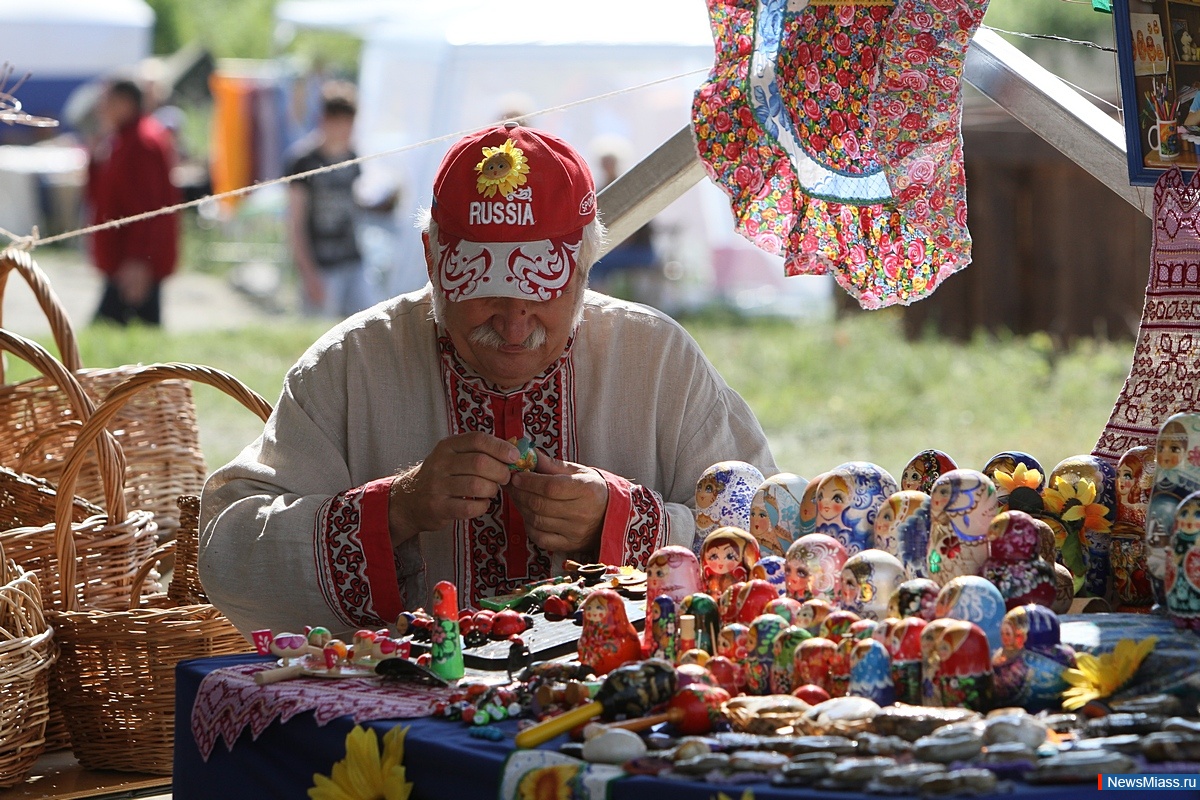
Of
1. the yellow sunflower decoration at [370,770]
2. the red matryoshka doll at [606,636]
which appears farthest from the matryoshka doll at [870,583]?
the yellow sunflower decoration at [370,770]

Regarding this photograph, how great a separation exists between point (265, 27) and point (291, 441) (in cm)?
2464

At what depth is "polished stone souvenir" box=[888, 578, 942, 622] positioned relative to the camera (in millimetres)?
1721

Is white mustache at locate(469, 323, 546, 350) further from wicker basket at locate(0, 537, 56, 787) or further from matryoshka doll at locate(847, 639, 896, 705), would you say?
wicker basket at locate(0, 537, 56, 787)

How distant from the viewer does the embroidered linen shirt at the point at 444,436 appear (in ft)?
7.98

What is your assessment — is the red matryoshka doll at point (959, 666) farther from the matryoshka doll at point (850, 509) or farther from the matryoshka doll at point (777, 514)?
the matryoshka doll at point (777, 514)

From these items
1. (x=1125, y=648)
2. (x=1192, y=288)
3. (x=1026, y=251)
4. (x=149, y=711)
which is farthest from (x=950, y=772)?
(x=1026, y=251)

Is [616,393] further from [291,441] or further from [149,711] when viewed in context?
[149,711]

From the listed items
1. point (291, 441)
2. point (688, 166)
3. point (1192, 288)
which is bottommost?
point (291, 441)

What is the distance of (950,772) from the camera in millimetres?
1398

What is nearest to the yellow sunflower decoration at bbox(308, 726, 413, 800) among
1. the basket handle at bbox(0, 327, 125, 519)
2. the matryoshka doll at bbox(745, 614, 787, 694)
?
the matryoshka doll at bbox(745, 614, 787, 694)

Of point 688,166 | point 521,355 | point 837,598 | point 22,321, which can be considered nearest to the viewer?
point 837,598

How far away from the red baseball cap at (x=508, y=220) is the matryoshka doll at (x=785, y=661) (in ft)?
2.70

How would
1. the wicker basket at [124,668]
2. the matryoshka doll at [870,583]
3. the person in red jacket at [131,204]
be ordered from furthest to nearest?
1. the person in red jacket at [131,204]
2. the wicker basket at [124,668]
3. the matryoshka doll at [870,583]

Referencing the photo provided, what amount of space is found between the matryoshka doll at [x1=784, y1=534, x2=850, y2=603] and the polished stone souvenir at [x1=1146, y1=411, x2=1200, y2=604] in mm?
379
